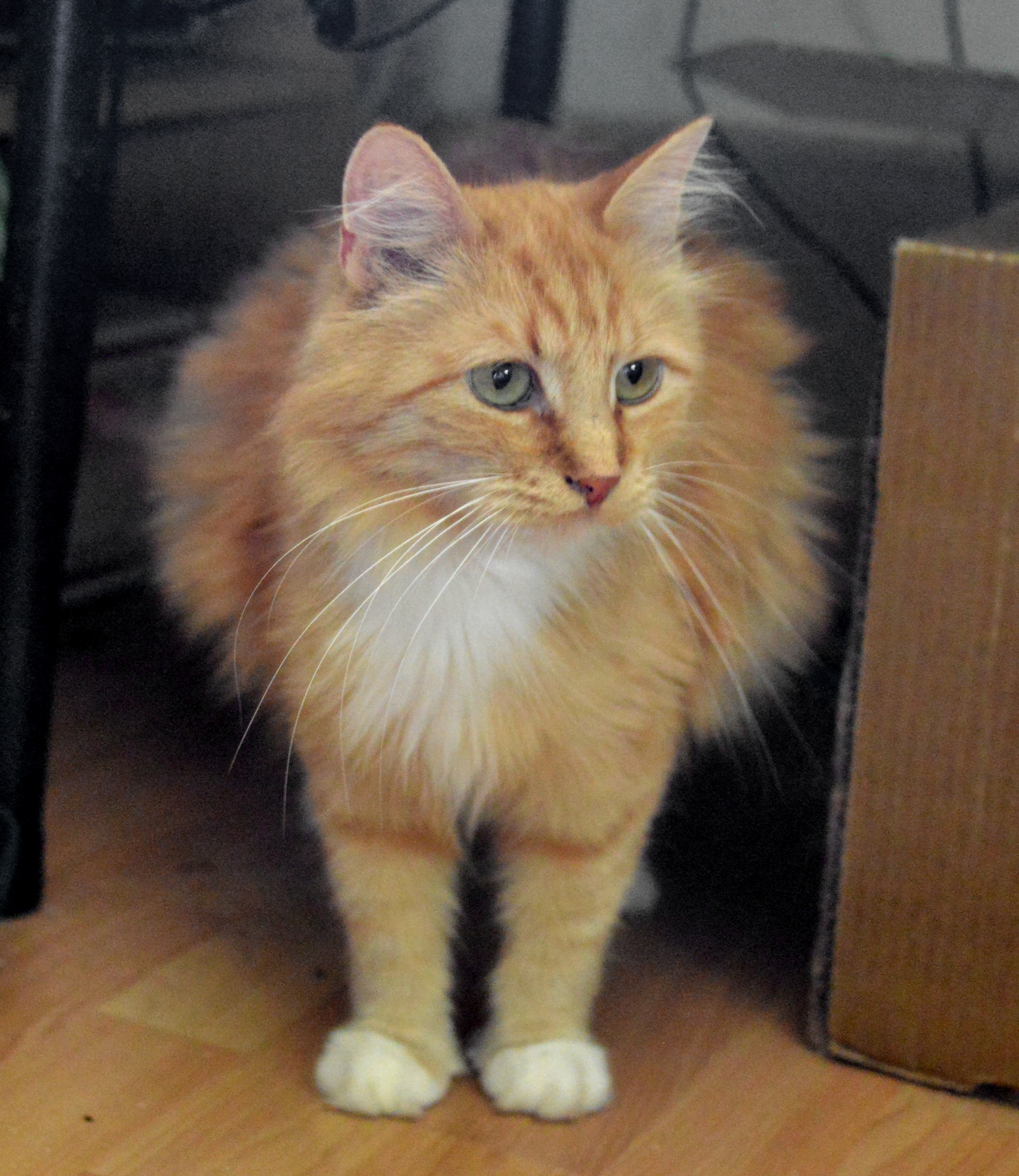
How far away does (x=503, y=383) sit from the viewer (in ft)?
2.83

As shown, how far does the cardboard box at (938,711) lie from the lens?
2.87ft

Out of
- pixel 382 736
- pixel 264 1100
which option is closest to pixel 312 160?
pixel 382 736

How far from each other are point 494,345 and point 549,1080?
491 millimetres

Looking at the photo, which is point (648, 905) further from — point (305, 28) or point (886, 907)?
point (305, 28)

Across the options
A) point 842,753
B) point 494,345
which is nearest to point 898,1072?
point 842,753

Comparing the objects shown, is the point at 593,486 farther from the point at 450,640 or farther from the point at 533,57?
the point at 533,57

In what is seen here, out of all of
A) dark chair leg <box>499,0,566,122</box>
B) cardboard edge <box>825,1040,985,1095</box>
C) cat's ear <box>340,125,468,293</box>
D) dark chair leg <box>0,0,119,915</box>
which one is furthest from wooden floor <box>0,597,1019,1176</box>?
dark chair leg <box>499,0,566,122</box>

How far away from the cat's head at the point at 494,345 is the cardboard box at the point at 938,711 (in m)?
0.16

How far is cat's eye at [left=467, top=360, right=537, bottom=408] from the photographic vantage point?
33.8 inches

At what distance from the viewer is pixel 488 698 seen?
3.10 ft

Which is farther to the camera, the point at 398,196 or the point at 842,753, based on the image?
the point at 842,753

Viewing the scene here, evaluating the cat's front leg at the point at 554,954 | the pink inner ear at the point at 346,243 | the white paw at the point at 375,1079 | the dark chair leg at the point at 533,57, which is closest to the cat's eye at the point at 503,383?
the pink inner ear at the point at 346,243

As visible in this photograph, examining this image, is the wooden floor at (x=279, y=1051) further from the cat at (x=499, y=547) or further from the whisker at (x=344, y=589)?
the whisker at (x=344, y=589)

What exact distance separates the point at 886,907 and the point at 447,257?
1.71 ft
